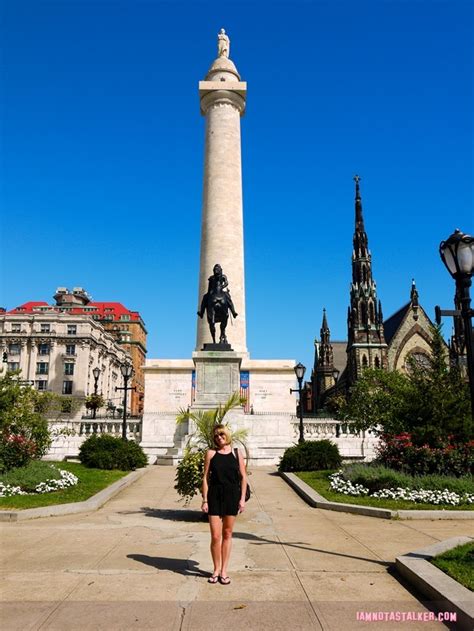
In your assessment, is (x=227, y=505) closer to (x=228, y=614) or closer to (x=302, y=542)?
(x=228, y=614)

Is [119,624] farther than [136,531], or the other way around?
[136,531]

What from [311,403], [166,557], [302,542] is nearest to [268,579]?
[166,557]

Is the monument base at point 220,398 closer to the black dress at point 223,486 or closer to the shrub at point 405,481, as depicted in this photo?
A: the shrub at point 405,481

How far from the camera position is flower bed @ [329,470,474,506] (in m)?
13.1

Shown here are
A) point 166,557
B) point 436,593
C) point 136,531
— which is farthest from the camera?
point 136,531

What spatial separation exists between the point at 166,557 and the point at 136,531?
2.26m

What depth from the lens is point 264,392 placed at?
37.2 meters

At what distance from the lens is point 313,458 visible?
2016 centimetres

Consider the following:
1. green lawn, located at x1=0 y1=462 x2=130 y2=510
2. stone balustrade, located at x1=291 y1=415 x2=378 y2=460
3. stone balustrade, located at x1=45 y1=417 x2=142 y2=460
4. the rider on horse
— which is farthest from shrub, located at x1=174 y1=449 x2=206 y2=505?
stone balustrade, located at x1=45 y1=417 x2=142 y2=460

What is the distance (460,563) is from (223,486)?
3251 millimetres

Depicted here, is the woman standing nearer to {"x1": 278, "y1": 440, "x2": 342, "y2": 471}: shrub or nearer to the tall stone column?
{"x1": 278, "y1": 440, "x2": 342, "y2": 471}: shrub

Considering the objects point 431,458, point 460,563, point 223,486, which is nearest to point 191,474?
point 223,486

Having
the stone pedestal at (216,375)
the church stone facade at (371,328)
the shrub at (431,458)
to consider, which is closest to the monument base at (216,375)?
the stone pedestal at (216,375)

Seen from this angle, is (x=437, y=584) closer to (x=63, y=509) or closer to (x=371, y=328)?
(x=63, y=509)
